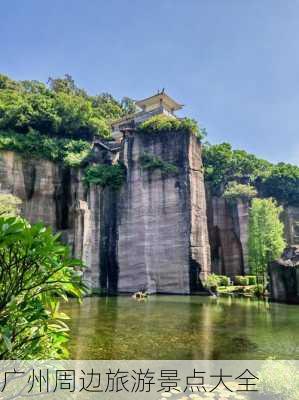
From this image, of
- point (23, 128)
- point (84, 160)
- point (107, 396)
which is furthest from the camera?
point (23, 128)

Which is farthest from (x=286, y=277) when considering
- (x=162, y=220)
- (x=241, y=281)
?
(x=162, y=220)

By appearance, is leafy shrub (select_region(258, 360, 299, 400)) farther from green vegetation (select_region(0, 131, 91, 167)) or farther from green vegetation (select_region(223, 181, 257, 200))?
green vegetation (select_region(223, 181, 257, 200))

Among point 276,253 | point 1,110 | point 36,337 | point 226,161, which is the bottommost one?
point 36,337

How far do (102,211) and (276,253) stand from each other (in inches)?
605

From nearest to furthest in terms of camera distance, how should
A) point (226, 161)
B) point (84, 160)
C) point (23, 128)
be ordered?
point (84, 160)
point (23, 128)
point (226, 161)

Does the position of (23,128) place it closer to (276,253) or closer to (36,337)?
(276,253)

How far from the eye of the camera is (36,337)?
3.29m

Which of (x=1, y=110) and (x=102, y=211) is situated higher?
(x=1, y=110)

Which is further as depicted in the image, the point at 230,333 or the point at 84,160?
the point at 84,160

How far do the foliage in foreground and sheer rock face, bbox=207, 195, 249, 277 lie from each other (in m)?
37.6

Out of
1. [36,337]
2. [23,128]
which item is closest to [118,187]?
[23,128]

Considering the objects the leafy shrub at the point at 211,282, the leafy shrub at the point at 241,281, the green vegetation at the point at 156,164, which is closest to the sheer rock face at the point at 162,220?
the green vegetation at the point at 156,164

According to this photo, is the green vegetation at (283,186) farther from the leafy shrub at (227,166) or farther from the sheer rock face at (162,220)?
the sheer rock face at (162,220)

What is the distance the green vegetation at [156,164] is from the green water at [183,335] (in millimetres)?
17738
